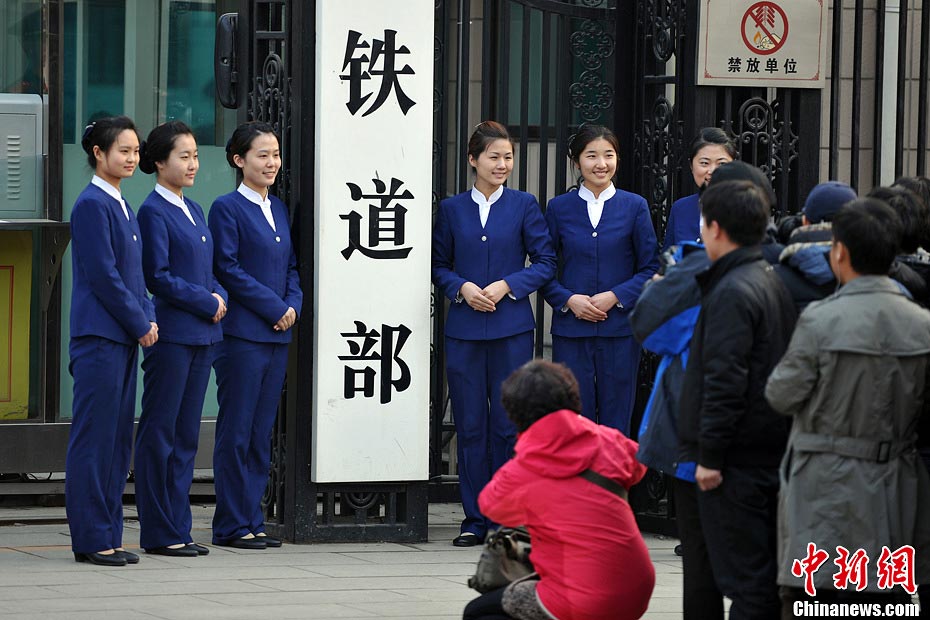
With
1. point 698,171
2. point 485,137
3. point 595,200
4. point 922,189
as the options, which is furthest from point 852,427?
point 485,137

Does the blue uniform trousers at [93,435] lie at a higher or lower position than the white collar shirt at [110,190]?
lower

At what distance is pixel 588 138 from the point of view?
7.84 metres

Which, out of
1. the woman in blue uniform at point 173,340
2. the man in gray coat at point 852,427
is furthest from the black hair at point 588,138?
the man in gray coat at point 852,427

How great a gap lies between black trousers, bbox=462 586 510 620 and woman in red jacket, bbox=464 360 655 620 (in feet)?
0.09

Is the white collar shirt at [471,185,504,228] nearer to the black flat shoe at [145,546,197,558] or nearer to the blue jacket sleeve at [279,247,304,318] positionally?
the blue jacket sleeve at [279,247,304,318]

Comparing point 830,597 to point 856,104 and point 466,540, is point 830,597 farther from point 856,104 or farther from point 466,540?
point 856,104

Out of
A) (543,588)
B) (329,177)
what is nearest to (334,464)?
(329,177)

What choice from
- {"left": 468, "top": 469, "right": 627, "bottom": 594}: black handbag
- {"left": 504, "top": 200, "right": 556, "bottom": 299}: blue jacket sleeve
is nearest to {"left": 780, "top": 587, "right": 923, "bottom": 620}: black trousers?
{"left": 468, "top": 469, "right": 627, "bottom": 594}: black handbag

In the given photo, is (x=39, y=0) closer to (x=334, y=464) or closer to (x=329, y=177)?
(x=329, y=177)

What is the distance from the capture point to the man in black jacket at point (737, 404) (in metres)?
4.89

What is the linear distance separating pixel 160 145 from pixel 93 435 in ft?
4.30

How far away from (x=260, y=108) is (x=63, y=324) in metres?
2.41

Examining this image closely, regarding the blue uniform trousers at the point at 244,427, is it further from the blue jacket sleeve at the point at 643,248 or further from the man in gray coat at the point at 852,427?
the man in gray coat at the point at 852,427

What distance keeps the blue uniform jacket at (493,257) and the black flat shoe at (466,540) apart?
3.05 ft
